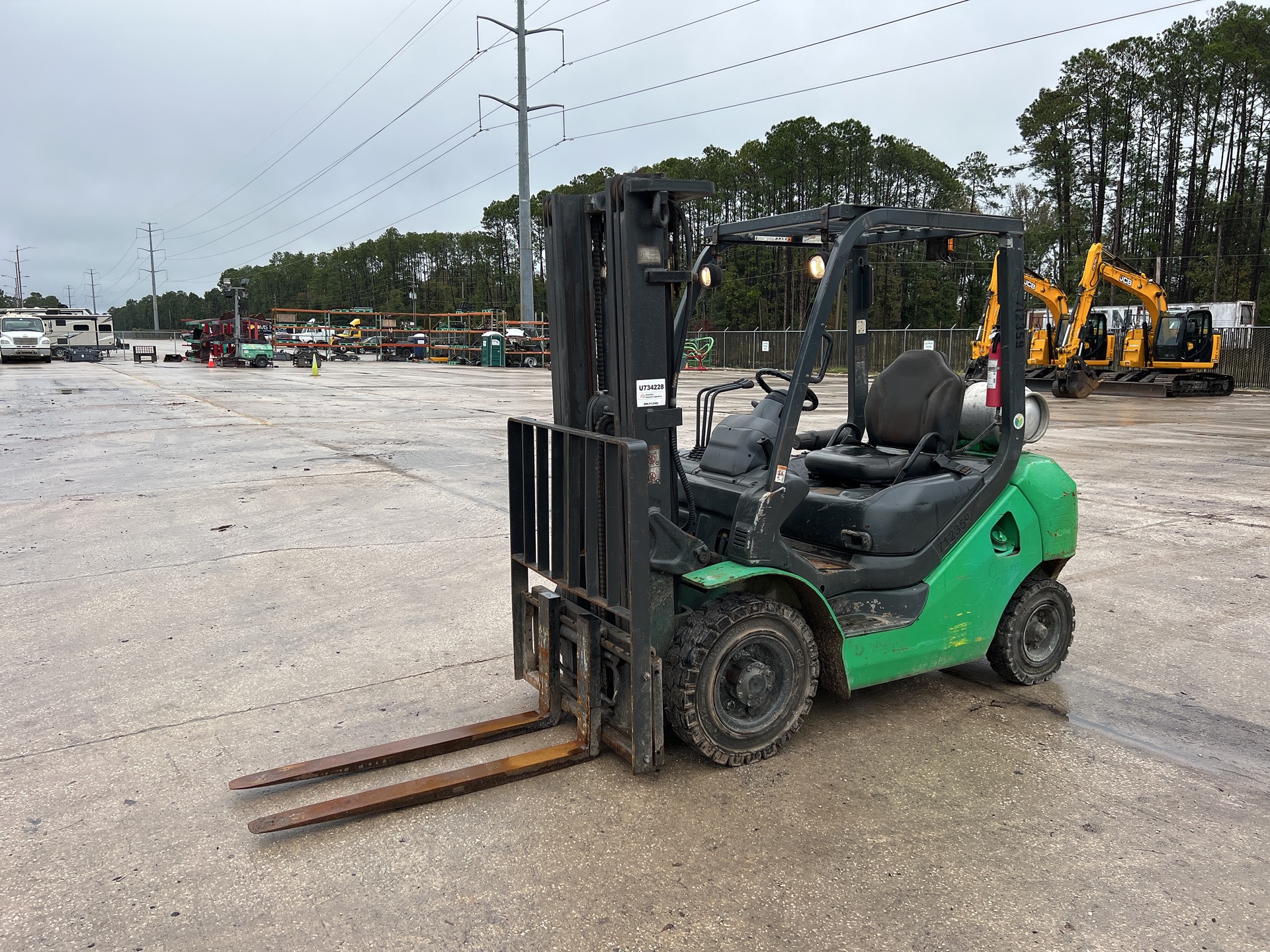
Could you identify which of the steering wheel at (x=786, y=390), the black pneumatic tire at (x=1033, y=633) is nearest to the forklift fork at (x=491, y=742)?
the steering wheel at (x=786, y=390)

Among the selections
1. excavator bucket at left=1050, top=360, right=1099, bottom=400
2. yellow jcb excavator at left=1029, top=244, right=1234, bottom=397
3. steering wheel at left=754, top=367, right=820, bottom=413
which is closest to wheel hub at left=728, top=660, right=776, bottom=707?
steering wheel at left=754, top=367, right=820, bottom=413

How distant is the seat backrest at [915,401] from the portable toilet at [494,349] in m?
41.9

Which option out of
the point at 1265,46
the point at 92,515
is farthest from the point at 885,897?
the point at 1265,46

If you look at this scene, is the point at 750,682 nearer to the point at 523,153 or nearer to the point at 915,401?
the point at 915,401

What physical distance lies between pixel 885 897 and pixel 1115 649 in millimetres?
3212

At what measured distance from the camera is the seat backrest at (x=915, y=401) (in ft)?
15.6

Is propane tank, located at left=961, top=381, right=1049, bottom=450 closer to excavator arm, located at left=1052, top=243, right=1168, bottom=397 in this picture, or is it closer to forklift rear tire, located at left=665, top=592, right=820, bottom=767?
forklift rear tire, located at left=665, top=592, right=820, bottom=767

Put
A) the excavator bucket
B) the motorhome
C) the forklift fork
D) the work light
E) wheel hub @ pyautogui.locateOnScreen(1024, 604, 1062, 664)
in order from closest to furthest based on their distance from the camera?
the forklift fork < the work light < wheel hub @ pyautogui.locateOnScreen(1024, 604, 1062, 664) < the excavator bucket < the motorhome

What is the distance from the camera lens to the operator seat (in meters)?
4.65

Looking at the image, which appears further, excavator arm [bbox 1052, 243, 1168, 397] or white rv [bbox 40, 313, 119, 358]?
white rv [bbox 40, 313, 119, 358]

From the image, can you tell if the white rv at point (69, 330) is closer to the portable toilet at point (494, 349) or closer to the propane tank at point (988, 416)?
the portable toilet at point (494, 349)

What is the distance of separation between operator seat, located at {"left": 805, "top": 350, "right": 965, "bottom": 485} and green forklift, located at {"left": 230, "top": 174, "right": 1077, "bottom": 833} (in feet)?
0.04

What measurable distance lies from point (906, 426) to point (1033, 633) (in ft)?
4.26

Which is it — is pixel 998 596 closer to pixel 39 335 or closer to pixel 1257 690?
pixel 1257 690
